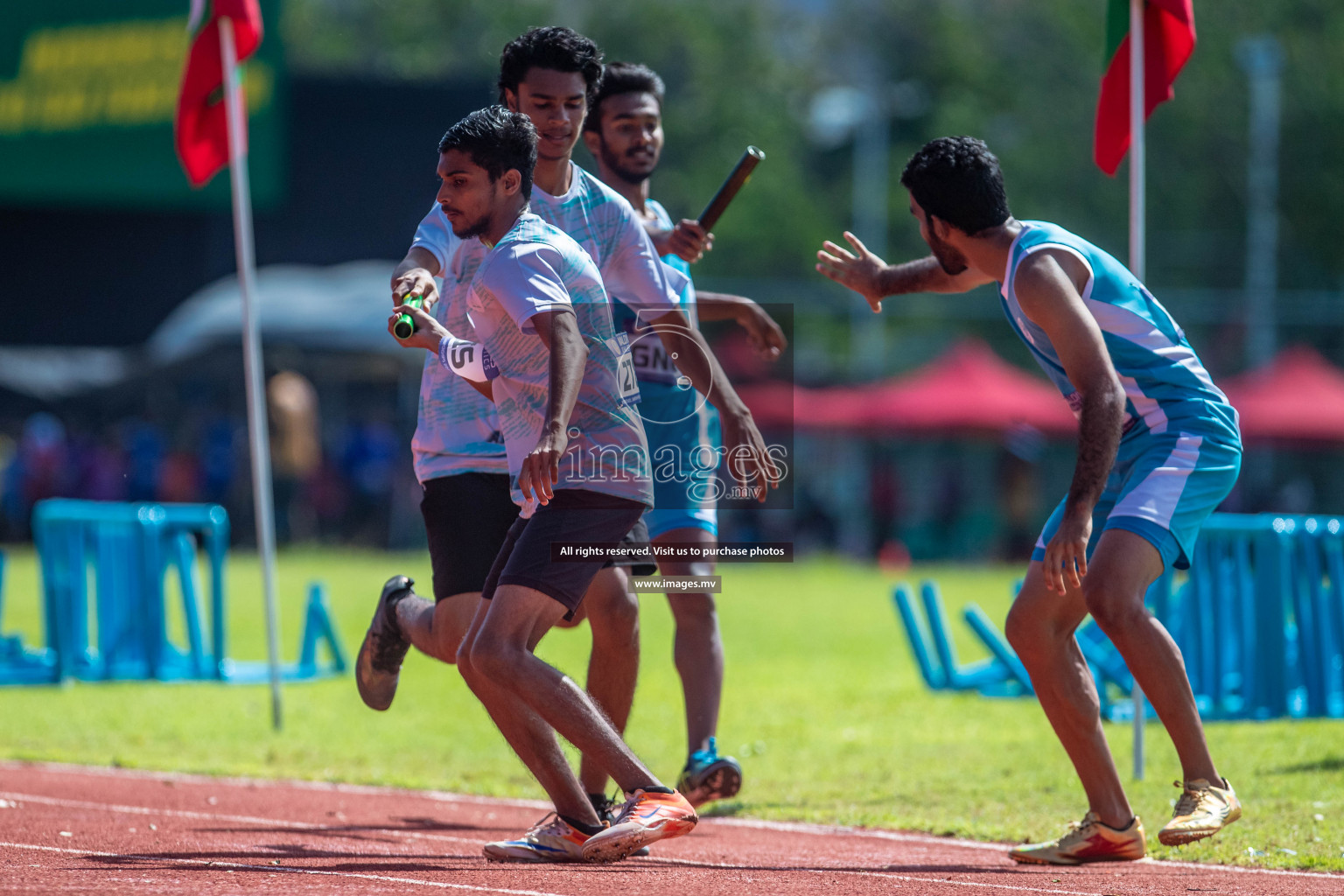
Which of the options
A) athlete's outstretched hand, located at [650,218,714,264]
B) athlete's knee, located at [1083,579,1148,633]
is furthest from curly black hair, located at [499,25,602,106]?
athlete's knee, located at [1083,579,1148,633]

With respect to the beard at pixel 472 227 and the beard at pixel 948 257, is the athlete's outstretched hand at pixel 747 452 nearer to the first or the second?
the beard at pixel 948 257

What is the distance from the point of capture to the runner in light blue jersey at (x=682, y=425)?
651 centimetres

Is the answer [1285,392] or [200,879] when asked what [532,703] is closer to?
[200,879]

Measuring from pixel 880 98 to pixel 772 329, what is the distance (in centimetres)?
6064

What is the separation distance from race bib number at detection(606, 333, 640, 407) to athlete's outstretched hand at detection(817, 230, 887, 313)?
1199 mm

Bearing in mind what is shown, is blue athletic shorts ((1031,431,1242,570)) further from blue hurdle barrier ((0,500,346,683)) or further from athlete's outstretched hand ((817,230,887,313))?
blue hurdle barrier ((0,500,346,683))

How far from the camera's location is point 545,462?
4781 millimetres

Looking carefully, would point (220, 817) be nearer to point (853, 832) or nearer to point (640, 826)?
point (640, 826)

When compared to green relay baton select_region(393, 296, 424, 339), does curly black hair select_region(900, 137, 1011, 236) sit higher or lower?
higher

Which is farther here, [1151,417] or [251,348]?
[251,348]

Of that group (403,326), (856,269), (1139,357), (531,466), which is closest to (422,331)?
(403,326)

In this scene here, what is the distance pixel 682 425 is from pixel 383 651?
1.48 meters

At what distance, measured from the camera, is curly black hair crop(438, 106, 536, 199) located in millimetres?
5184

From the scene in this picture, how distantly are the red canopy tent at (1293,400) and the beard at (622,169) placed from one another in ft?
68.4
